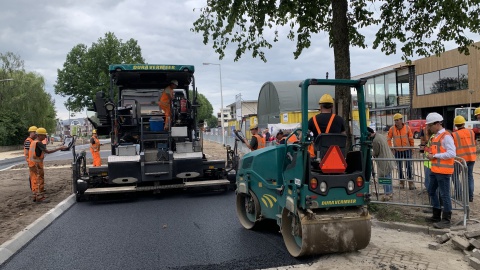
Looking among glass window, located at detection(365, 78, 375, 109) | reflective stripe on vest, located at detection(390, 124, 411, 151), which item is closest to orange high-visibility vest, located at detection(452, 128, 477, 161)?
reflective stripe on vest, located at detection(390, 124, 411, 151)

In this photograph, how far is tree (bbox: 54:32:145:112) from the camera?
40.8 m

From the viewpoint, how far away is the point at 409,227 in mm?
5777

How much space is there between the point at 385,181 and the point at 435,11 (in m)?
3.18

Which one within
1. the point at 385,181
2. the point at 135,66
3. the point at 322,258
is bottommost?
the point at 322,258

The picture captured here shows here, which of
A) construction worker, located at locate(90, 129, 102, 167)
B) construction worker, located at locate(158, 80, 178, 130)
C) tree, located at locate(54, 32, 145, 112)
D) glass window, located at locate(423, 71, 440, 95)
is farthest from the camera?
tree, located at locate(54, 32, 145, 112)

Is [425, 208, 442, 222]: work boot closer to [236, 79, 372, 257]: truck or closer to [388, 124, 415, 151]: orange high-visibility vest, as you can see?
[236, 79, 372, 257]: truck

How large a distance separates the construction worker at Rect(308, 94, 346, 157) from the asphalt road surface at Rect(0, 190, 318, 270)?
4.91 feet

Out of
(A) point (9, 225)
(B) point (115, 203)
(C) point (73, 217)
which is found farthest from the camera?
(B) point (115, 203)

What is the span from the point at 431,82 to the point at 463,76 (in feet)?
11.1

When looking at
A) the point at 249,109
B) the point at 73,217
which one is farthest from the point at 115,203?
the point at 249,109

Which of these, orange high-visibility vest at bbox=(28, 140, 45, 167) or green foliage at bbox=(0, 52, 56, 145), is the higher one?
green foliage at bbox=(0, 52, 56, 145)

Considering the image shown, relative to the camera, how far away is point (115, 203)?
8656mm

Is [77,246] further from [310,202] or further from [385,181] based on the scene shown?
[385,181]

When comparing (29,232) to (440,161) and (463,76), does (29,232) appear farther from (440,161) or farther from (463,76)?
(463,76)
